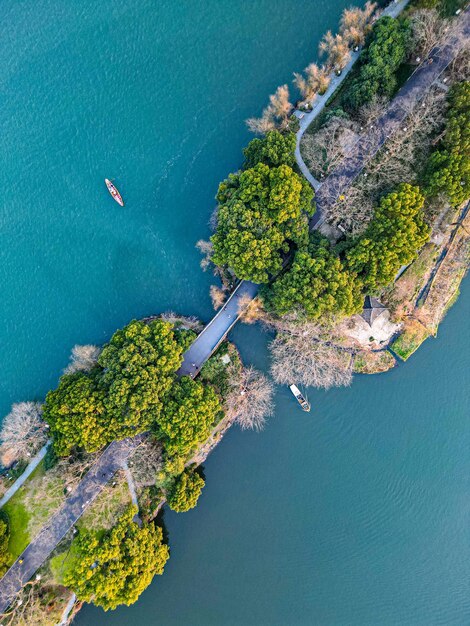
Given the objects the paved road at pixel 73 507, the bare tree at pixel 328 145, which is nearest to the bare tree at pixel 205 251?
the bare tree at pixel 328 145

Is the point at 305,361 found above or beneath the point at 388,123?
beneath

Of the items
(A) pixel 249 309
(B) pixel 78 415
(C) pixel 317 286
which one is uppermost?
(B) pixel 78 415

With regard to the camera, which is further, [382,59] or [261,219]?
[382,59]

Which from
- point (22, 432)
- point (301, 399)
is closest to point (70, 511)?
point (22, 432)

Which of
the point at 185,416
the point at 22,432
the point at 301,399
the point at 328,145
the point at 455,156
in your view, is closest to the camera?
the point at 455,156

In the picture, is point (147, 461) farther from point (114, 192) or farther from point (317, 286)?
point (114, 192)

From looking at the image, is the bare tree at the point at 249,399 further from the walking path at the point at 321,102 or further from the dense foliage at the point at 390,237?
the walking path at the point at 321,102

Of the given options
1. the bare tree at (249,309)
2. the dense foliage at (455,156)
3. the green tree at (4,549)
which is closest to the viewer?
the dense foliage at (455,156)
